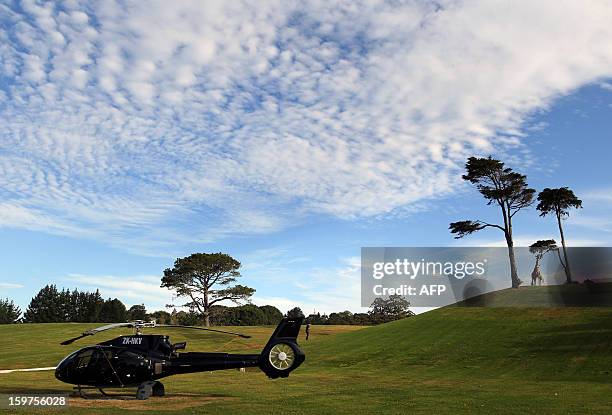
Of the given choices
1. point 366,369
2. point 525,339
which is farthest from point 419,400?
point 525,339

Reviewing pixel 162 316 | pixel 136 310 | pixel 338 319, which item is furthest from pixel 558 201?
pixel 136 310

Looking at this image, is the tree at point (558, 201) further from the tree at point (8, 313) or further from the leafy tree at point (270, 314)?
the tree at point (8, 313)

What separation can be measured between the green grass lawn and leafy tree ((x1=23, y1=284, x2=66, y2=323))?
3819 inches

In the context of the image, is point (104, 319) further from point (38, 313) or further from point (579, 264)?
point (579, 264)

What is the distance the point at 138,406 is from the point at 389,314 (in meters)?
128

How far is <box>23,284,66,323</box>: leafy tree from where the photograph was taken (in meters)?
164

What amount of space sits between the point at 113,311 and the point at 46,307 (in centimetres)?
3118

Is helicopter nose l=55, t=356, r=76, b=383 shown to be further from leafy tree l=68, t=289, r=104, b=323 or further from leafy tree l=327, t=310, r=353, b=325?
leafy tree l=68, t=289, r=104, b=323

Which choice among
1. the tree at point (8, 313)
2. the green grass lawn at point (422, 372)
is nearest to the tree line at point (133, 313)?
the tree at point (8, 313)

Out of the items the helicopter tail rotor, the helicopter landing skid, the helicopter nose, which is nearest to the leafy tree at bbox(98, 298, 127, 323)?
the helicopter landing skid

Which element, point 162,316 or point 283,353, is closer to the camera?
point 283,353

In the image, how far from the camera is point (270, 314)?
507 feet

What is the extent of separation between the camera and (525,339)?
47.9 m

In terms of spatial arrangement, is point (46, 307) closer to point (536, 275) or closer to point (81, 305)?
point (81, 305)
